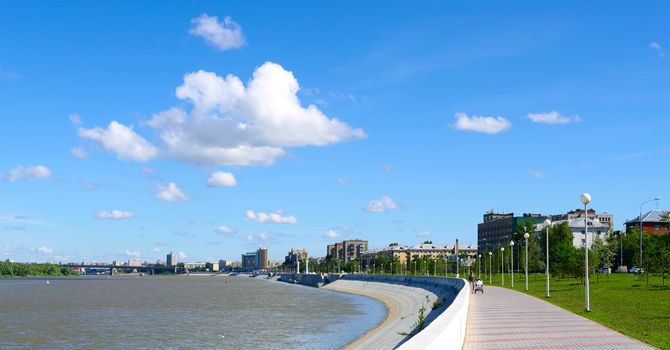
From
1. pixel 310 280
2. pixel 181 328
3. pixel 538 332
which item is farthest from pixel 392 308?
pixel 310 280

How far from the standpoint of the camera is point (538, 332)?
63.0 feet

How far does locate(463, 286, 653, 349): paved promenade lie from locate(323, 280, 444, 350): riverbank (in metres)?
3.17

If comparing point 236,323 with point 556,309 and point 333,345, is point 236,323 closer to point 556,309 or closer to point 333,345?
point 333,345

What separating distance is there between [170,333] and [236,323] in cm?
735

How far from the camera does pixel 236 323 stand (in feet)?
150

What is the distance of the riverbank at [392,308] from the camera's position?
31.0 metres

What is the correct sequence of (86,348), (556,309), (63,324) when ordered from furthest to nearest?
(63,324) < (86,348) < (556,309)

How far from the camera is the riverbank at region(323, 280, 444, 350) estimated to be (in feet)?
102

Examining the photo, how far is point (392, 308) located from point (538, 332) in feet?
149

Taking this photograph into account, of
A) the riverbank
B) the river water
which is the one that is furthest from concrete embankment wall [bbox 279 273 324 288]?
the river water

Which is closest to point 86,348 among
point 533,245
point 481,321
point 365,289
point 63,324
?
point 63,324

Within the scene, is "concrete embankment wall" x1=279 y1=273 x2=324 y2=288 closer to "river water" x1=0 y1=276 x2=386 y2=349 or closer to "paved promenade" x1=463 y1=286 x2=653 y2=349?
"river water" x1=0 y1=276 x2=386 y2=349

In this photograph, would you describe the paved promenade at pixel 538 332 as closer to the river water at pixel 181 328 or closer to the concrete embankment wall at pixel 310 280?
the river water at pixel 181 328

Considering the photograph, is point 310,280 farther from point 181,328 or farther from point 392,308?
point 181,328
